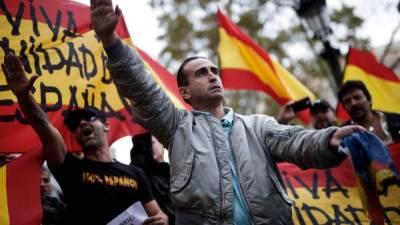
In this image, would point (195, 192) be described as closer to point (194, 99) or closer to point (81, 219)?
point (194, 99)

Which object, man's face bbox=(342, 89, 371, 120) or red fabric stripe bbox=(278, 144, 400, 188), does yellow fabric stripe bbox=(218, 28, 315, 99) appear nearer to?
man's face bbox=(342, 89, 371, 120)

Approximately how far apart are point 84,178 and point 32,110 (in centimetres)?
58

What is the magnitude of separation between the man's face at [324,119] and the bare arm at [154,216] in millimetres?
2320

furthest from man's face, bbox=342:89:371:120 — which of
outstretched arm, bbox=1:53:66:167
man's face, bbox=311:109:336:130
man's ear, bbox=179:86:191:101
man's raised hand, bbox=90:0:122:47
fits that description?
man's raised hand, bbox=90:0:122:47

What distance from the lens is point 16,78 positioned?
3020mm

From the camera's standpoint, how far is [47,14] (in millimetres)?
3900

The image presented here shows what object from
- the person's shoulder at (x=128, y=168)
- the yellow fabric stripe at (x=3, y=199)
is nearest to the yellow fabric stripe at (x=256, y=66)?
the person's shoulder at (x=128, y=168)

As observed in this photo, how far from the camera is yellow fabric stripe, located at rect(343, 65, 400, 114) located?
5371 mm

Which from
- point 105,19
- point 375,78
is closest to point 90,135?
point 105,19

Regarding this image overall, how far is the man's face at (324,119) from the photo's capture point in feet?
16.3

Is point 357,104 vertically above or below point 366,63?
below

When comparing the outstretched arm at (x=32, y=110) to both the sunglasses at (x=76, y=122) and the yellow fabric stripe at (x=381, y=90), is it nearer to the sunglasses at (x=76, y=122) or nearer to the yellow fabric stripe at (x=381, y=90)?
the sunglasses at (x=76, y=122)

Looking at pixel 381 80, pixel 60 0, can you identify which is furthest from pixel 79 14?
pixel 381 80

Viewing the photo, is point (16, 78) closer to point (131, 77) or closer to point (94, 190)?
point (94, 190)
